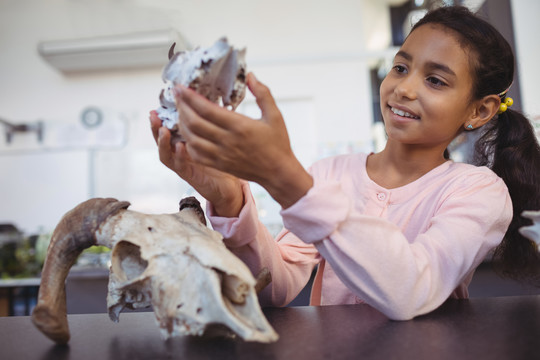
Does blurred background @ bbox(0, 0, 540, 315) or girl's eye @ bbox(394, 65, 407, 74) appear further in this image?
blurred background @ bbox(0, 0, 540, 315)

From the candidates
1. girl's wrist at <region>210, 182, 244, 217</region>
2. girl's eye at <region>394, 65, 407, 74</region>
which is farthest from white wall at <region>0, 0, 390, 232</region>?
girl's wrist at <region>210, 182, 244, 217</region>

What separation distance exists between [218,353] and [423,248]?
0.36 m

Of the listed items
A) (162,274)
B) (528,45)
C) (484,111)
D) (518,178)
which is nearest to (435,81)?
(484,111)

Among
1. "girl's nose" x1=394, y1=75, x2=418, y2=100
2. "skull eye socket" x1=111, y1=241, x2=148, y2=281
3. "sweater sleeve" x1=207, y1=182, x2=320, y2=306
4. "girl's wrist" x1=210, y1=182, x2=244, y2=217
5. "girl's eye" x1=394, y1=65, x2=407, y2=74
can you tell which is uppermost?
"girl's eye" x1=394, y1=65, x2=407, y2=74

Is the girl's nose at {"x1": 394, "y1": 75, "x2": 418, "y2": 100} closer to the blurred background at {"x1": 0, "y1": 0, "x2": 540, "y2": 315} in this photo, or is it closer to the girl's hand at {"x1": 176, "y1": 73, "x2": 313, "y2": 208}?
the girl's hand at {"x1": 176, "y1": 73, "x2": 313, "y2": 208}

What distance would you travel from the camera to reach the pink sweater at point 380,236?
1.95 ft

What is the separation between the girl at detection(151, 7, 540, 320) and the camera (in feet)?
1.82

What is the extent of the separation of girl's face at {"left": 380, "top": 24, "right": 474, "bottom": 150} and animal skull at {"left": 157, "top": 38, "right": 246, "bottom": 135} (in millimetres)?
446

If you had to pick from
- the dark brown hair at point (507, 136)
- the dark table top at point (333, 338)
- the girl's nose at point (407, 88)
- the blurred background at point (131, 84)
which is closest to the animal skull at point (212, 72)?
the dark table top at point (333, 338)

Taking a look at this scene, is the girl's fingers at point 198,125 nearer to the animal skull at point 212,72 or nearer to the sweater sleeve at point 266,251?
the animal skull at point 212,72

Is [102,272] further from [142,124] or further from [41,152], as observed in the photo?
[41,152]

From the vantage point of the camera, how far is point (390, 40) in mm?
5254

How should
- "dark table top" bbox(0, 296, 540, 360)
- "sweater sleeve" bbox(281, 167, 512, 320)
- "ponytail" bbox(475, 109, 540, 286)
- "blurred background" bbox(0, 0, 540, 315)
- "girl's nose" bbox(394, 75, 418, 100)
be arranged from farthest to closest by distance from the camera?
"blurred background" bbox(0, 0, 540, 315) < "ponytail" bbox(475, 109, 540, 286) < "girl's nose" bbox(394, 75, 418, 100) < "sweater sleeve" bbox(281, 167, 512, 320) < "dark table top" bbox(0, 296, 540, 360)

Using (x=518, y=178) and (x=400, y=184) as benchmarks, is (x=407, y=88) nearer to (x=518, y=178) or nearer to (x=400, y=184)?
(x=400, y=184)
